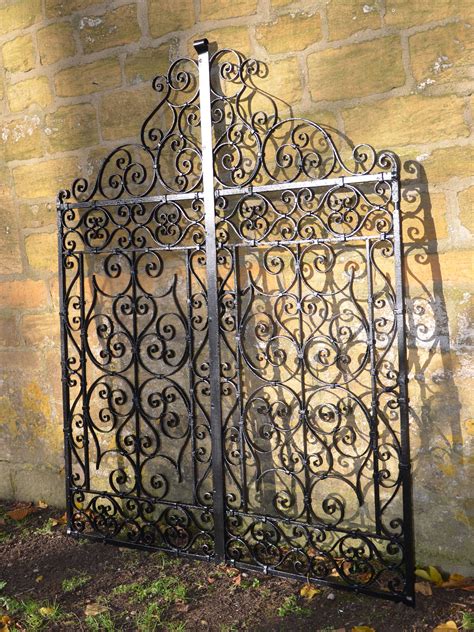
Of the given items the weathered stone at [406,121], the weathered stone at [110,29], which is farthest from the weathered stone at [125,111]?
the weathered stone at [406,121]

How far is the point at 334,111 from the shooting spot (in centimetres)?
296

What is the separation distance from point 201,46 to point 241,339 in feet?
4.43

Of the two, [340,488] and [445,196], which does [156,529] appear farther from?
[445,196]

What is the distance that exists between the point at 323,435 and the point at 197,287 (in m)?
0.95

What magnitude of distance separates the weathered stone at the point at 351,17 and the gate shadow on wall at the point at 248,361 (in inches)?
15.3

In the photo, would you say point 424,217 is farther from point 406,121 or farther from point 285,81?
point 285,81

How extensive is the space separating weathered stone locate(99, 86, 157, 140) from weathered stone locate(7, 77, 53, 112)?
405 mm

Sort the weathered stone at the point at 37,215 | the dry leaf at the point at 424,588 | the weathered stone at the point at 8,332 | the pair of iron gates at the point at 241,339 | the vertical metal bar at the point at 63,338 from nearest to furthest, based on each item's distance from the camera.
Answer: the dry leaf at the point at 424,588 < the pair of iron gates at the point at 241,339 < the vertical metal bar at the point at 63,338 < the weathered stone at the point at 37,215 < the weathered stone at the point at 8,332

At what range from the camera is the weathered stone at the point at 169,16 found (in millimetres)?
3244

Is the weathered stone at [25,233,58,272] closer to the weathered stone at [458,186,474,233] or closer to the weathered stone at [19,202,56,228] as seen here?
the weathered stone at [19,202,56,228]

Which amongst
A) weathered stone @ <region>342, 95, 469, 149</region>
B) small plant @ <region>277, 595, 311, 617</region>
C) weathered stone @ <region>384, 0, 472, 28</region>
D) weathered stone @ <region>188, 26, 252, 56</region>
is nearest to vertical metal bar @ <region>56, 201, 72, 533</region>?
weathered stone @ <region>188, 26, 252, 56</region>

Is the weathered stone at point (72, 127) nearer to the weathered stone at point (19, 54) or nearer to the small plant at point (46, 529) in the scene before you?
the weathered stone at point (19, 54)

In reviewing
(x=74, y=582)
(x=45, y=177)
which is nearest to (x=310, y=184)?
(x=45, y=177)

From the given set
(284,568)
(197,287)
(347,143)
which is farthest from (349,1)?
(284,568)
